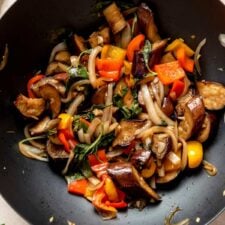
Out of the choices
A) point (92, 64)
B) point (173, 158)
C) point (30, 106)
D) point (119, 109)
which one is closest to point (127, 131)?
point (119, 109)

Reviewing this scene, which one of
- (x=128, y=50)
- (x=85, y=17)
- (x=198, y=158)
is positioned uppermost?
(x=85, y=17)

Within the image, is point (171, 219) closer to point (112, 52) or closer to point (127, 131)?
point (127, 131)

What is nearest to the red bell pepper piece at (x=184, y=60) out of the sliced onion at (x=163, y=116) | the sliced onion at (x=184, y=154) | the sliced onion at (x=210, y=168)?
the sliced onion at (x=163, y=116)

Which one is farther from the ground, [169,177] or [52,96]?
[52,96]

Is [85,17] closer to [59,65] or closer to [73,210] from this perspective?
[59,65]

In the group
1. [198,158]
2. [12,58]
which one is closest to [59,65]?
[12,58]

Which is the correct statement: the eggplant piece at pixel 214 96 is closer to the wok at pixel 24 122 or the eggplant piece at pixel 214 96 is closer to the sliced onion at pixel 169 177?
the wok at pixel 24 122
